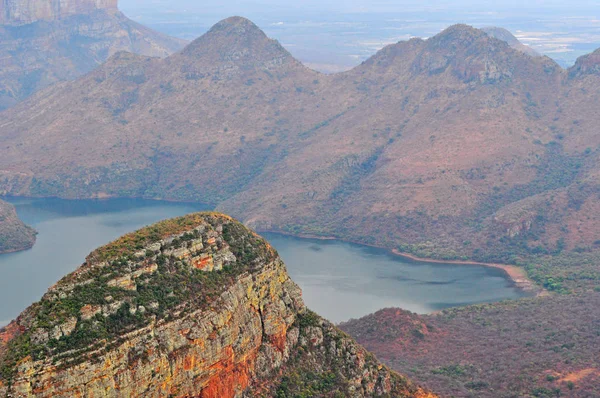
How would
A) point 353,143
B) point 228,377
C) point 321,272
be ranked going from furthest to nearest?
point 353,143, point 321,272, point 228,377

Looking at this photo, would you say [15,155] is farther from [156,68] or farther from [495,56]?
[495,56]

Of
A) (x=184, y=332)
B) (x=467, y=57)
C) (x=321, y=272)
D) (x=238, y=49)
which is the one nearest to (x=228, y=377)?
(x=184, y=332)

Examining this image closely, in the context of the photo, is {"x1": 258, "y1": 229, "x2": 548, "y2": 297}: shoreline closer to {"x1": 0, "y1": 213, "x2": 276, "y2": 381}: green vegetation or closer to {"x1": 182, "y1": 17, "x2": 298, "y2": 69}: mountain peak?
{"x1": 182, "y1": 17, "x2": 298, "y2": 69}: mountain peak

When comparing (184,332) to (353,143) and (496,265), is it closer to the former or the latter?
(496,265)

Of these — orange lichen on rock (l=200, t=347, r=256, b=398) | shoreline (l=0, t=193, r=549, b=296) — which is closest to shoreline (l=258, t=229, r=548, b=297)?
shoreline (l=0, t=193, r=549, b=296)

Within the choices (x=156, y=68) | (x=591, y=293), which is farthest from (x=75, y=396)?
(x=156, y=68)

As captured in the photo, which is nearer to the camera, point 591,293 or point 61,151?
point 591,293

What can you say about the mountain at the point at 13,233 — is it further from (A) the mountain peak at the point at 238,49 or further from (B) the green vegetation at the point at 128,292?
(B) the green vegetation at the point at 128,292
